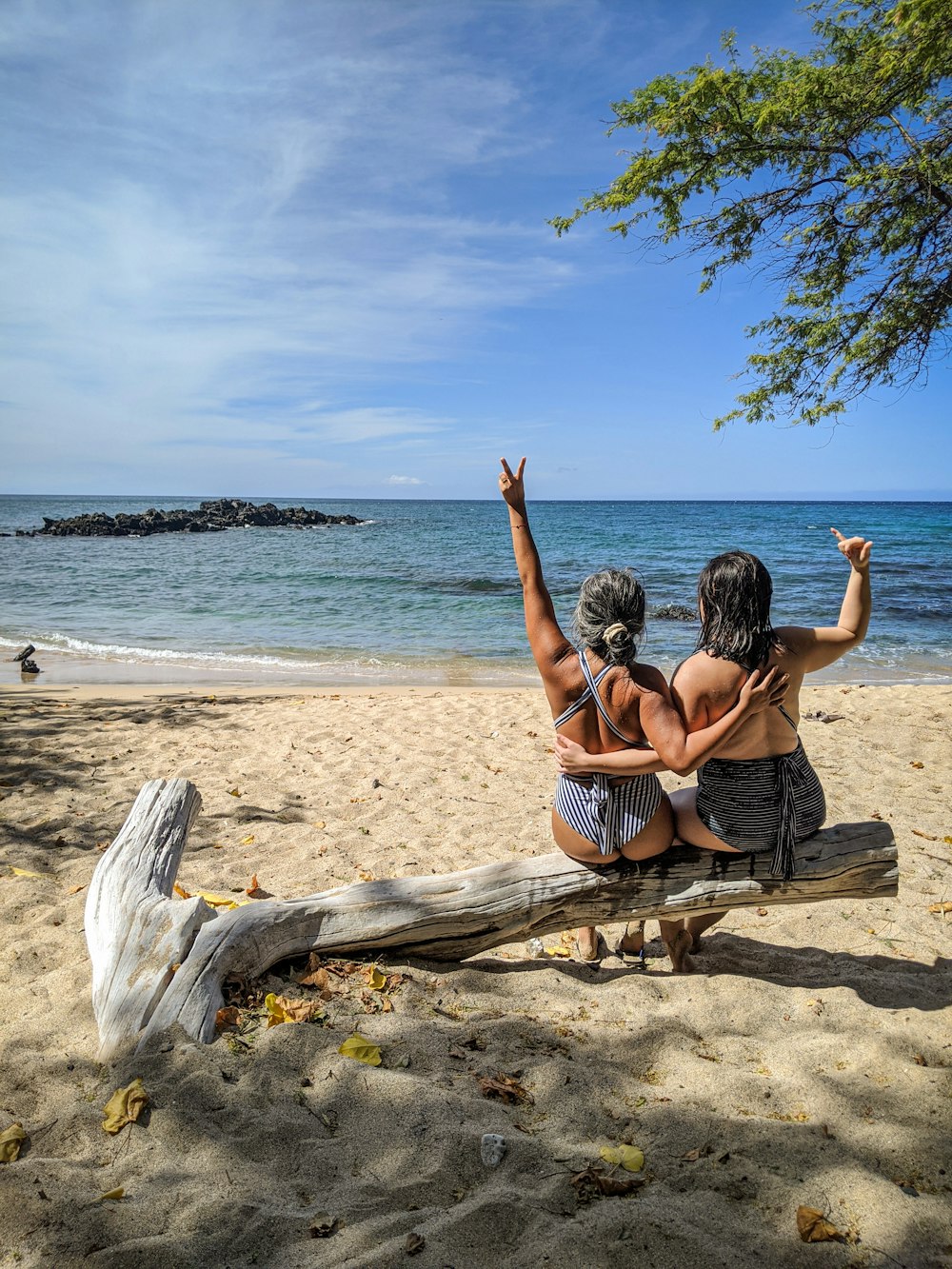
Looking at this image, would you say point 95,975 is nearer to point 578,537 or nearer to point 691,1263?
point 691,1263

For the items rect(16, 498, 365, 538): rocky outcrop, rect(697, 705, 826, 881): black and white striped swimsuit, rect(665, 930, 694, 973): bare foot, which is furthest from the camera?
rect(16, 498, 365, 538): rocky outcrop

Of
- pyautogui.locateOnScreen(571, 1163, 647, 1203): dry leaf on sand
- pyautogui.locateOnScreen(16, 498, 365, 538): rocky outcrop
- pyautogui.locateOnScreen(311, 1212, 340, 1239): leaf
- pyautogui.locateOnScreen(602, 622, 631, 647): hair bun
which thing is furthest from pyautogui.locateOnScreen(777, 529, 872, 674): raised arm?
pyautogui.locateOnScreen(16, 498, 365, 538): rocky outcrop

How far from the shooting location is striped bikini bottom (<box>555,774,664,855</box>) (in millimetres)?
3381

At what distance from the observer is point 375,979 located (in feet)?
11.0

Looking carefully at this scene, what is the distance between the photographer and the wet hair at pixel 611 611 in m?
3.24

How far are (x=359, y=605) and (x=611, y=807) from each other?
695 inches

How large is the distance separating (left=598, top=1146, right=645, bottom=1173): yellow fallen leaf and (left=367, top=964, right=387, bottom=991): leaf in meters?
1.20

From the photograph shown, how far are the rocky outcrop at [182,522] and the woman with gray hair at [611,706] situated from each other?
1884 inches

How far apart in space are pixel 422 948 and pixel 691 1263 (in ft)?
5.87

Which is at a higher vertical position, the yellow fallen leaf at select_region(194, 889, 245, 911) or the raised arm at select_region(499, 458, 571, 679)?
the raised arm at select_region(499, 458, 571, 679)

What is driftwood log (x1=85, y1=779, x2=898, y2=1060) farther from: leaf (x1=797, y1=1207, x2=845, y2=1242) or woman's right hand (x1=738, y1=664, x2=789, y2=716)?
leaf (x1=797, y1=1207, x2=845, y2=1242)

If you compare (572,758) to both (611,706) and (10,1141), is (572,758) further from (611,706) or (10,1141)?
(10,1141)

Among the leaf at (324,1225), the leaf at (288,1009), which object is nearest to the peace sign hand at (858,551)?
the leaf at (288,1009)

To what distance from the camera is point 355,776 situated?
6.65 m
